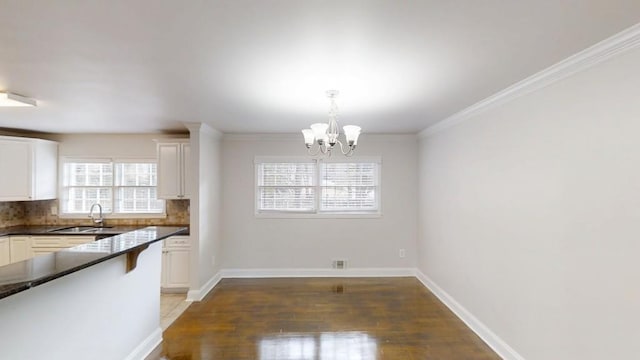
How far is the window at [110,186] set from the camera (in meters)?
5.36

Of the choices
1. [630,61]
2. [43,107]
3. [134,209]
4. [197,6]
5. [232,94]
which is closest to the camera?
[197,6]

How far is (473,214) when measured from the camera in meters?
3.64

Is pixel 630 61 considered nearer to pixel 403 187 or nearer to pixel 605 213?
pixel 605 213

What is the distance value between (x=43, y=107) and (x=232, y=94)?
2234 mm

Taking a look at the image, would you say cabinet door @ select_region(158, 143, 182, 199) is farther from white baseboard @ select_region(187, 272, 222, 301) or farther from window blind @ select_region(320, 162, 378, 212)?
window blind @ select_region(320, 162, 378, 212)

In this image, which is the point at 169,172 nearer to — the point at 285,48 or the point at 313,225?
the point at 313,225

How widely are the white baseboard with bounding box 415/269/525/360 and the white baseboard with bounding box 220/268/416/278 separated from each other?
0.74m

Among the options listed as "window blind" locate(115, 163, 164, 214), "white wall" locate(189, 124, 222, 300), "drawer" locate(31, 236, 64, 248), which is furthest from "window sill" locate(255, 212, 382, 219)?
"drawer" locate(31, 236, 64, 248)

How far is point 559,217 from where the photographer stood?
2373mm

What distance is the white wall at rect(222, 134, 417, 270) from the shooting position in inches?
219

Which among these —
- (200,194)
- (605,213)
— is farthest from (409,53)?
(200,194)

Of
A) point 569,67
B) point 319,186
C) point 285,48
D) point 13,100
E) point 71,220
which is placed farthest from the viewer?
point 319,186

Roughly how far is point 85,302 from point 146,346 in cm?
101

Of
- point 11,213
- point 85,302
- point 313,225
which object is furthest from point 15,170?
point 313,225
